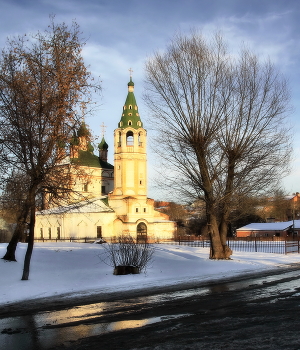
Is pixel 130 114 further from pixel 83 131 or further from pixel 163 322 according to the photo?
pixel 163 322

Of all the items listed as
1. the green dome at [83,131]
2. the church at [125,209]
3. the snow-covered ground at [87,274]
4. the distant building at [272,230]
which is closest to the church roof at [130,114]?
the church at [125,209]

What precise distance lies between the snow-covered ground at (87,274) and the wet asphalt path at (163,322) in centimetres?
137

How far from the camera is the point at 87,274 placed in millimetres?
15562

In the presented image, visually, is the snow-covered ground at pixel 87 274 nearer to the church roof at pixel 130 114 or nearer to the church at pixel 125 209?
the church at pixel 125 209

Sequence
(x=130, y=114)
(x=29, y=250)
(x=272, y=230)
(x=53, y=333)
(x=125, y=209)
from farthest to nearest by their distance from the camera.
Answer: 1. (x=130, y=114)
2. (x=125, y=209)
3. (x=272, y=230)
4. (x=29, y=250)
5. (x=53, y=333)

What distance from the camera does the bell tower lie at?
214 feet

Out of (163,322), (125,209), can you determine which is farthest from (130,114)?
(163,322)

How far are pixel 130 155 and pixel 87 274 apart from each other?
168ft

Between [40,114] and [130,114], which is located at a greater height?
[130,114]

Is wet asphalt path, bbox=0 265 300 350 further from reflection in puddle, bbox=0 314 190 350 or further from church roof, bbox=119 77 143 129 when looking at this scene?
church roof, bbox=119 77 143 129

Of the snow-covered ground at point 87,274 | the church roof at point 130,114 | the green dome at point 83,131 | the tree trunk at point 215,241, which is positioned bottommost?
the snow-covered ground at point 87,274

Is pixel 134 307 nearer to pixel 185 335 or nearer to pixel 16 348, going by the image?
pixel 185 335

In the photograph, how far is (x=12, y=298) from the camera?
1155 cm

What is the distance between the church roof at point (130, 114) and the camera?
67500 millimetres
